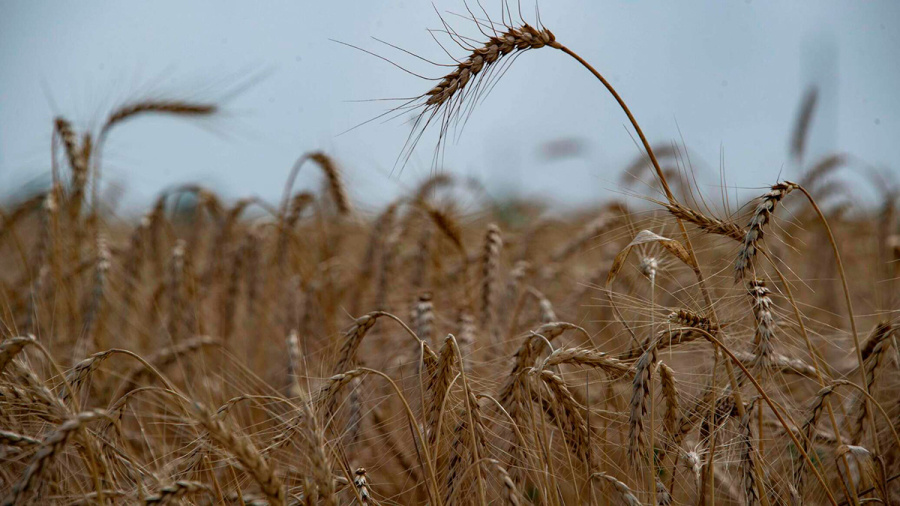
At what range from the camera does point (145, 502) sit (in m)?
1.21

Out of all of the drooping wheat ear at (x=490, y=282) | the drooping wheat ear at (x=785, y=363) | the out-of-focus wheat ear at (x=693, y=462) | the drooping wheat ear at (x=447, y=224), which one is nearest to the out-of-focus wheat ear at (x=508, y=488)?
the out-of-focus wheat ear at (x=693, y=462)

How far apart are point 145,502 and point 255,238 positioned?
8.19ft

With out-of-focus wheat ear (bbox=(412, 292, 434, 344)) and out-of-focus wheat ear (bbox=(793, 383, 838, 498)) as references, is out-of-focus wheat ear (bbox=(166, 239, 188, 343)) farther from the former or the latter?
out-of-focus wheat ear (bbox=(793, 383, 838, 498))

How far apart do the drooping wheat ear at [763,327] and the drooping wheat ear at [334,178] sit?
234cm

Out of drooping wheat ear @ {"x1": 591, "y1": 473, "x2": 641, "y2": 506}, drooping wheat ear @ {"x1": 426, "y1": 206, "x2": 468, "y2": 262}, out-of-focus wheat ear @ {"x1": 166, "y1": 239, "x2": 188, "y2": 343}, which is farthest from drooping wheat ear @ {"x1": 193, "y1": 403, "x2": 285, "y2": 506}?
out-of-focus wheat ear @ {"x1": 166, "y1": 239, "x2": 188, "y2": 343}

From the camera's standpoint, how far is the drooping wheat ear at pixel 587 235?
320 cm

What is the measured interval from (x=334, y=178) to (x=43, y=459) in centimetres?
240

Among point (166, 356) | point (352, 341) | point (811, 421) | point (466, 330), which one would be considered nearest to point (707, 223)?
point (811, 421)

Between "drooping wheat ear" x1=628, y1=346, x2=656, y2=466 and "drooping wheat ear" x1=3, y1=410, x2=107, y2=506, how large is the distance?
3.47ft

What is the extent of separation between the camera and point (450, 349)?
1.53 meters

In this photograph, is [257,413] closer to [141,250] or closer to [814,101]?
[141,250]

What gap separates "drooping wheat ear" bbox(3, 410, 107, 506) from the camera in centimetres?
112

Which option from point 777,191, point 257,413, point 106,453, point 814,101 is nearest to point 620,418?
point 777,191

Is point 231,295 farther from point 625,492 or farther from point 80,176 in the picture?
point 625,492
